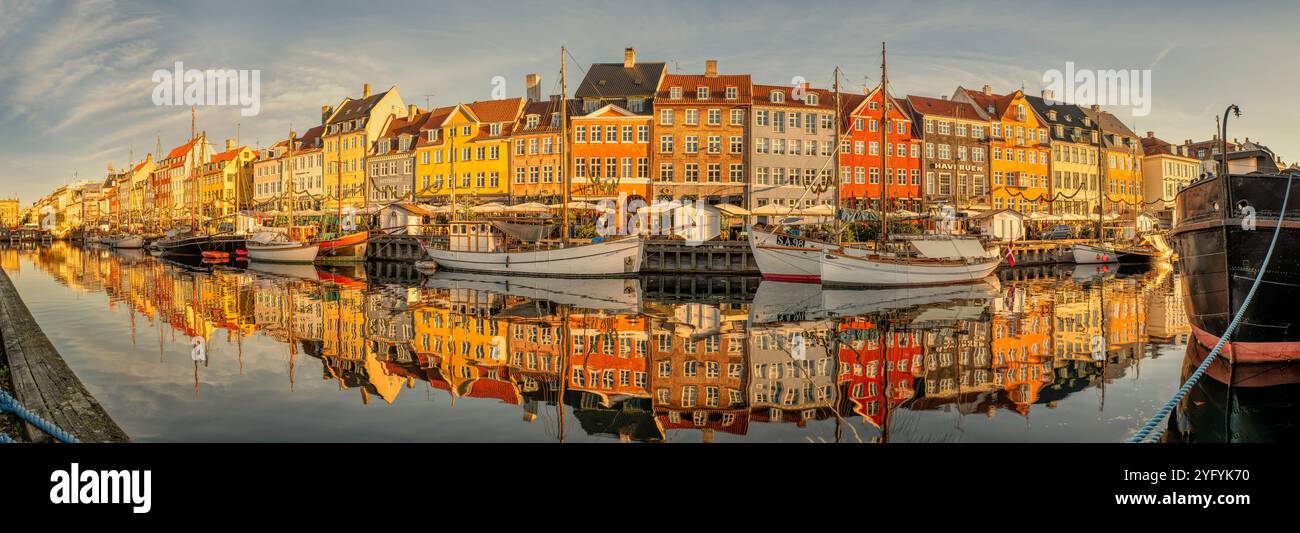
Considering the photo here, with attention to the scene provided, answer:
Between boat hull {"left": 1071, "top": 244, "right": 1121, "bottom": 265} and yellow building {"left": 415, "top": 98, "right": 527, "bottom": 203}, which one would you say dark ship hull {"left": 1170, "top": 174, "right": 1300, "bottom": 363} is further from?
yellow building {"left": 415, "top": 98, "right": 527, "bottom": 203}

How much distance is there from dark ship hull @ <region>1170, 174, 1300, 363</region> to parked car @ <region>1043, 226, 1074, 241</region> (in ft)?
160

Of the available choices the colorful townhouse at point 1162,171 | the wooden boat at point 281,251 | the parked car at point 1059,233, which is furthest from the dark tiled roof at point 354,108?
the colorful townhouse at point 1162,171

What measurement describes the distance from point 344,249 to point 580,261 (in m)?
22.5

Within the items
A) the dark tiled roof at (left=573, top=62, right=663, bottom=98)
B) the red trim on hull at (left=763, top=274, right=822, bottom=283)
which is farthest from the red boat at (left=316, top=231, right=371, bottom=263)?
the red trim on hull at (left=763, top=274, right=822, bottom=283)

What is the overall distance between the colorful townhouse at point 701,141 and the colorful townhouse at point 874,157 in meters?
8.30

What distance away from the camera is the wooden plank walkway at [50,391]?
300 inches

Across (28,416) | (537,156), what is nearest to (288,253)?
(537,156)

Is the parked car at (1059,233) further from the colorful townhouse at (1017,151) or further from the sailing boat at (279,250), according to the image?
the sailing boat at (279,250)
